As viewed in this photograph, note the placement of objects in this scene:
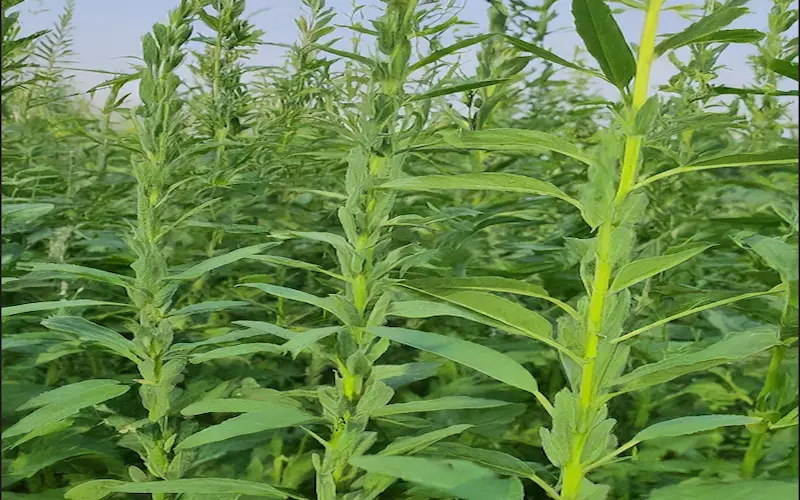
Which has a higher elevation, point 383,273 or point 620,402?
point 383,273

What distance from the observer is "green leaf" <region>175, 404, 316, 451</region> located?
0.82 meters

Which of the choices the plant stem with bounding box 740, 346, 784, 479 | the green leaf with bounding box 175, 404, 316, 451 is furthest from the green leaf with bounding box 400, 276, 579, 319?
the plant stem with bounding box 740, 346, 784, 479

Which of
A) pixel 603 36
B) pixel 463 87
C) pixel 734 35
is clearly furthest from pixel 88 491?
pixel 734 35

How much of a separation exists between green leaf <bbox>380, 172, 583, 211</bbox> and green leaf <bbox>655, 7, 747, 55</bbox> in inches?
7.0

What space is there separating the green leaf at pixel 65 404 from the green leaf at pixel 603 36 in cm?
75

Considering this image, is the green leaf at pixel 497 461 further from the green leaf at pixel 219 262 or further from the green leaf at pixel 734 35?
the green leaf at pixel 734 35

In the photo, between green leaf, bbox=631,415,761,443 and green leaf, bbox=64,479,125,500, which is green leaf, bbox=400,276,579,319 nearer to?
green leaf, bbox=631,415,761,443

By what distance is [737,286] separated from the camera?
5.52 ft

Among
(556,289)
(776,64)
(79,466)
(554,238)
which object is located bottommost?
(79,466)

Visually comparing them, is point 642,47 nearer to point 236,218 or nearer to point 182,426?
point 182,426

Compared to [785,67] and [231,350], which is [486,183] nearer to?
[785,67]

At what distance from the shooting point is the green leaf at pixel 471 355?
74 centimetres

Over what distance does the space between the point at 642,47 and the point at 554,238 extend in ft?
2.81

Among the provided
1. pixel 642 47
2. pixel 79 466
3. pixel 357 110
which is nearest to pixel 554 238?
pixel 357 110
